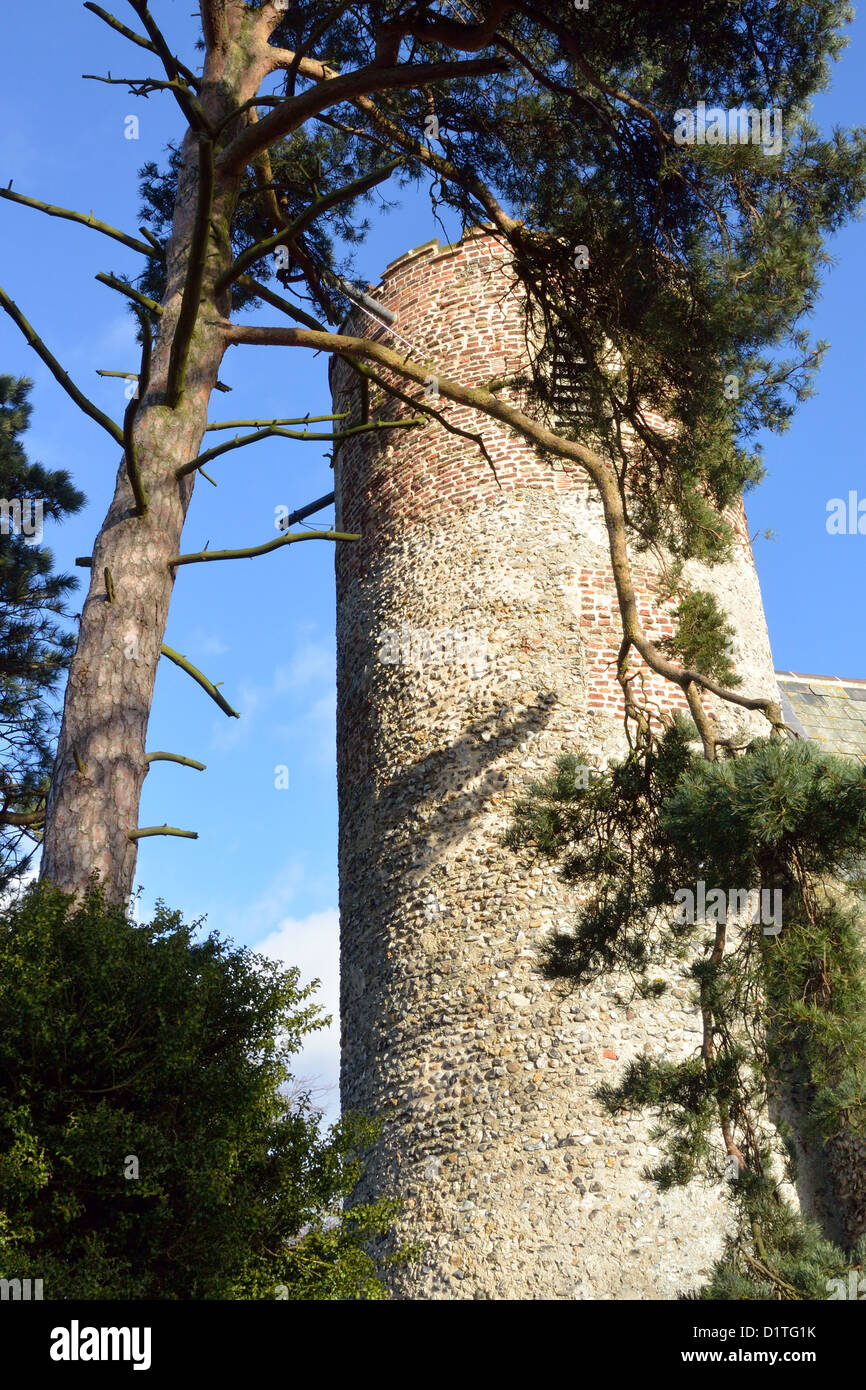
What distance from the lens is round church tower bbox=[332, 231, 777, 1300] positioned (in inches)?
291

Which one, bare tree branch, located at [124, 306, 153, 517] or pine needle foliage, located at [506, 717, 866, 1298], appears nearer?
pine needle foliage, located at [506, 717, 866, 1298]

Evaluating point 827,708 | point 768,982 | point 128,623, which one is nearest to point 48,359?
point 128,623

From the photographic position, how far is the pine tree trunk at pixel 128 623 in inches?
191

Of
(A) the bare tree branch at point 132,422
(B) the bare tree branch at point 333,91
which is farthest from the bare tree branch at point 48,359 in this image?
(B) the bare tree branch at point 333,91

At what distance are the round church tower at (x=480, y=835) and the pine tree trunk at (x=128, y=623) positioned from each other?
9.33 feet

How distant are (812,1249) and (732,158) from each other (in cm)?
502

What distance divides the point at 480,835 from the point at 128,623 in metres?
3.90

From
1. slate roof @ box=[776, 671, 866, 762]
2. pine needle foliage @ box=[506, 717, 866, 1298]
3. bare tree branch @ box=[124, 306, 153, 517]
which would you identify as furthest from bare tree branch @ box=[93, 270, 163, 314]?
slate roof @ box=[776, 671, 866, 762]

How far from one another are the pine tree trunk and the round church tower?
9.33 ft

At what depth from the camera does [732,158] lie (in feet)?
20.7

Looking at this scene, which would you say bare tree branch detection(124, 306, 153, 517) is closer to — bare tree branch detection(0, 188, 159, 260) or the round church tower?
bare tree branch detection(0, 188, 159, 260)
